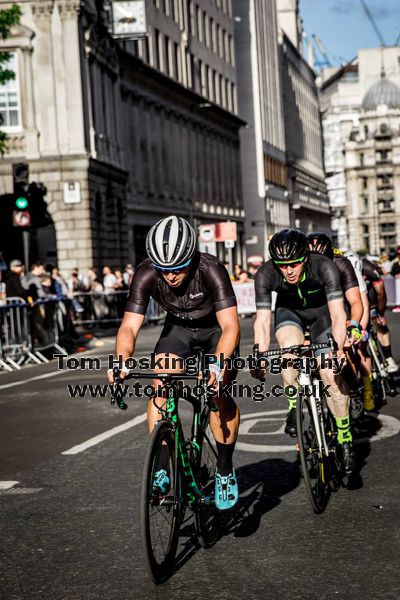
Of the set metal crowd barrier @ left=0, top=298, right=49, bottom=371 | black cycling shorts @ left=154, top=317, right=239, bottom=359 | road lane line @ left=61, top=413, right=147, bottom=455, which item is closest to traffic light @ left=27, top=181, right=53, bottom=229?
metal crowd barrier @ left=0, top=298, right=49, bottom=371

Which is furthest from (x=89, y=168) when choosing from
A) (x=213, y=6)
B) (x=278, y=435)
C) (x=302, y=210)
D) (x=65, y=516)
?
(x=302, y=210)

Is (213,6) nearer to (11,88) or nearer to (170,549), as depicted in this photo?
(11,88)

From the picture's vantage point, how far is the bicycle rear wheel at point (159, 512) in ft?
16.9

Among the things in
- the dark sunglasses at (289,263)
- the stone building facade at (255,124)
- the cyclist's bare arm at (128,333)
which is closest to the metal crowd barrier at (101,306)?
the dark sunglasses at (289,263)

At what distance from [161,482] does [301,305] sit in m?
2.65

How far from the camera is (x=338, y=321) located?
7.30m

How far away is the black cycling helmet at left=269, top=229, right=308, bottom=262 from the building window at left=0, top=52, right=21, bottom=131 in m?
33.8

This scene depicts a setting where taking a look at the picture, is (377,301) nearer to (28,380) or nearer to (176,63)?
(28,380)

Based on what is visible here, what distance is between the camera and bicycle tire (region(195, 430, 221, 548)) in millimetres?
5883

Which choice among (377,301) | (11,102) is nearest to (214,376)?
(377,301)

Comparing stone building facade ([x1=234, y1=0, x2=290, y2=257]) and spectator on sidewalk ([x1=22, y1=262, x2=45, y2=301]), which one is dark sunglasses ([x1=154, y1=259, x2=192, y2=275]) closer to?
spectator on sidewalk ([x1=22, y1=262, x2=45, y2=301])

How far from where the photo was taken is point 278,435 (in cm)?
983

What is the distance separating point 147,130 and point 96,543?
2018 inches

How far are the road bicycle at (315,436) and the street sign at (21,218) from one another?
14.1 meters
